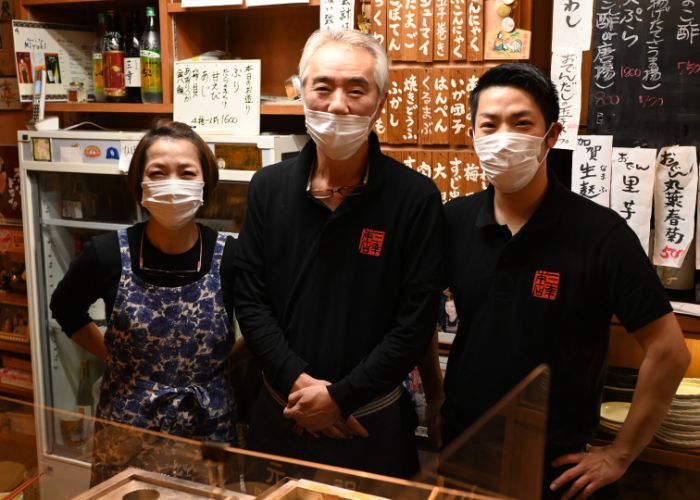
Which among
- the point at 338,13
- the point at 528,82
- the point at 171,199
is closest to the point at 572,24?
the point at 338,13

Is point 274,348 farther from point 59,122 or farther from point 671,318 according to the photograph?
point 59,122

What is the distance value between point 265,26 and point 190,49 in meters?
0.43

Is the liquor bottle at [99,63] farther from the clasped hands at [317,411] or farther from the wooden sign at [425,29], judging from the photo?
the clasped hands at [317,411]

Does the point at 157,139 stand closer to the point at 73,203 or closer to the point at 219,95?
the point at 219,95

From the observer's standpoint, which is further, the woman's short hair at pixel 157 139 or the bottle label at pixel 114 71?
the bottle label at pixel 114 71

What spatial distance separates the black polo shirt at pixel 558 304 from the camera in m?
1.77

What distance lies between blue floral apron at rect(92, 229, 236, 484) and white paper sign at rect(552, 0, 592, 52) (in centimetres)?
164

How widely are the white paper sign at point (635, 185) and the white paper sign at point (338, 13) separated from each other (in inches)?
47.5

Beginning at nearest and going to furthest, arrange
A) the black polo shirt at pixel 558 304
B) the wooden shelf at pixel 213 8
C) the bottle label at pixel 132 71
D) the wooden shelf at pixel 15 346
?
the black polo shirt at pixel 558 304 → the wooden shelf at pixel 213 8 → the bottle label at pixel 132 71 → the wooden shelf at pixel 15 346

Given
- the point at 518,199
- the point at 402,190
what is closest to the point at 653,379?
the point at 518,199

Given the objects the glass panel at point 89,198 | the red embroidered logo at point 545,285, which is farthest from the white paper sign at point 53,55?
the red embroidered logo at point 545,285

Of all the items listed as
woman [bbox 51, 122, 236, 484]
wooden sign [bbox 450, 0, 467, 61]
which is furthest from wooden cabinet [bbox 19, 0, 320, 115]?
woman [bbox 51, 122, 236, 484]

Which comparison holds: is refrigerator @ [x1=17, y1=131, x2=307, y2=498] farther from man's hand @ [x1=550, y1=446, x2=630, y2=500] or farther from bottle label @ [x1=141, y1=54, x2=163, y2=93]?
man's hand @ [x1=550, y1=446, x2=630, y2=500]

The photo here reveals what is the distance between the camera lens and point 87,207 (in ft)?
12.6
